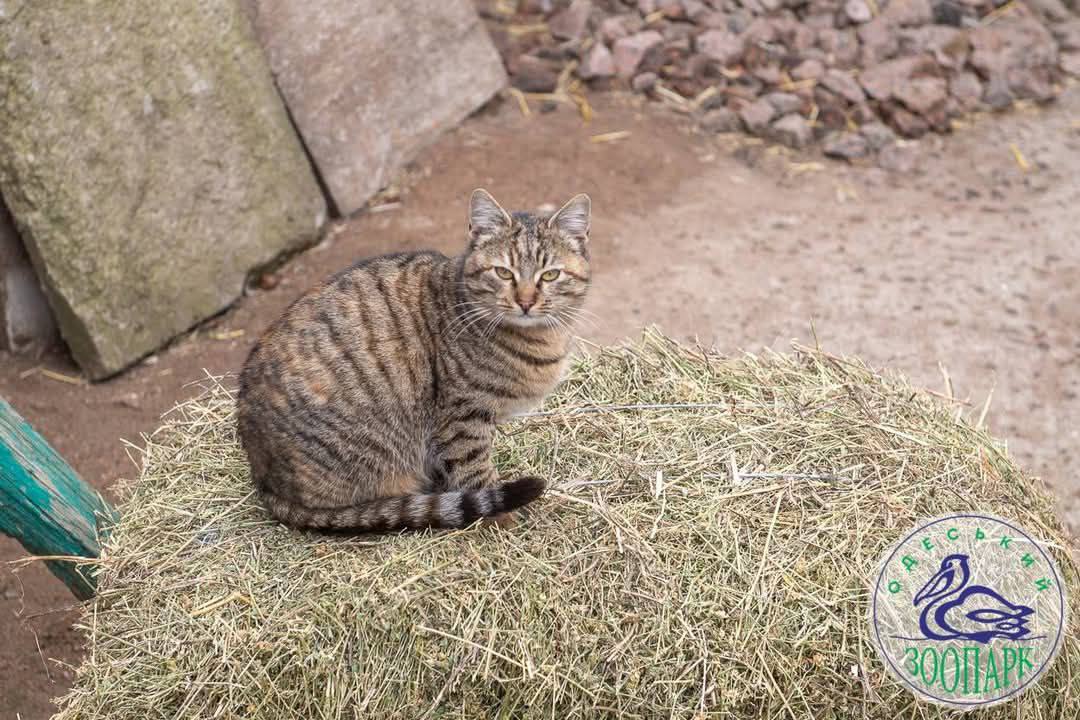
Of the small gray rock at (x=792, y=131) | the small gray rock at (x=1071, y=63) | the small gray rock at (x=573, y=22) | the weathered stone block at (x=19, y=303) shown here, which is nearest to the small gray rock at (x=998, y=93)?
the small gray rock at (x=1071, y=63)

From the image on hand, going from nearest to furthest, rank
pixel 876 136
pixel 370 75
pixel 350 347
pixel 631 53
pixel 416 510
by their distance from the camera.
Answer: pixel 416 510, pixel 350 347, pixel 370 75, pixel 876 136, pixel 631 53

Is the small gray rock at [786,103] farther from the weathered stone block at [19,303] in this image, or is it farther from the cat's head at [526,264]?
the weathered stone block at [19,303]

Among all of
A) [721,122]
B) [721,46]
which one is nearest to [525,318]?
[721,122]

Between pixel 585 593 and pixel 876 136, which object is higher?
pixel 585 593

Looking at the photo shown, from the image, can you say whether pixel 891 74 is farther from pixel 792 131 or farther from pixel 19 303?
pixel 19 303

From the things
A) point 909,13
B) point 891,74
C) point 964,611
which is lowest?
point 891,74

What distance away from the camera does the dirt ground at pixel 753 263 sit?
18.2 ft

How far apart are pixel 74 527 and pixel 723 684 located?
2414mm

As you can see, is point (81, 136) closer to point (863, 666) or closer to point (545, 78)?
point (545, 78)

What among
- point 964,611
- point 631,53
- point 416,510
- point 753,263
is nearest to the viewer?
point 964,611

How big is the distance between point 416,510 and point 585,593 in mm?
630

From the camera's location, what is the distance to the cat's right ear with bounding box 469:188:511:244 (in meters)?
3.94

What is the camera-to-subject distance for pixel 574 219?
4031mm

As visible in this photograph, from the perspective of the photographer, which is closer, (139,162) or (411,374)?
(411,374)
